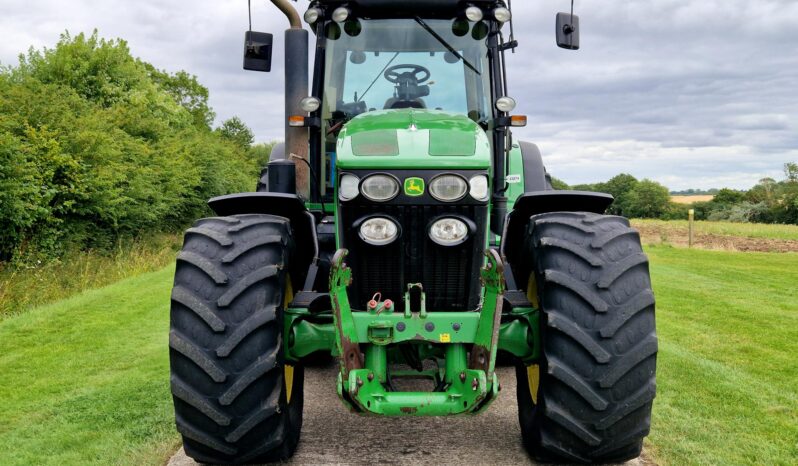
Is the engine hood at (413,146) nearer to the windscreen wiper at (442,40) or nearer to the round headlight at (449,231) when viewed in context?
the round headlight at (449,231)

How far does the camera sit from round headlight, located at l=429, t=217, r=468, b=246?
12.8 ft

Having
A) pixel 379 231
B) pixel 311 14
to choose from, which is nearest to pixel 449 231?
pixel 379 231

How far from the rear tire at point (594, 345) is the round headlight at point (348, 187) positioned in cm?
99

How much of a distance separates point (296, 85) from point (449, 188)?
168cm

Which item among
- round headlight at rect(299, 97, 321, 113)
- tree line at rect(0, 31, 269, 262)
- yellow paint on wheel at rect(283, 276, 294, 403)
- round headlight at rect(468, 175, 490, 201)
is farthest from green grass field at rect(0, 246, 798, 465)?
tree line at rect(0, 31, 269, 262)

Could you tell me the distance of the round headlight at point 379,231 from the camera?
12.8 feet

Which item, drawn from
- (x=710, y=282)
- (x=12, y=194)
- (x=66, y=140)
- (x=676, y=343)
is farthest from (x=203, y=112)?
(x=676, y=343)

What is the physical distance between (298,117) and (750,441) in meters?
3.58

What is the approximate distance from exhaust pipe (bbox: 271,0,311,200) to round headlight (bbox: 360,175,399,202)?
1.31m

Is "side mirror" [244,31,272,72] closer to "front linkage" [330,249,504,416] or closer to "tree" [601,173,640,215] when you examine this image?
"front linkage" [330,249,504,416]

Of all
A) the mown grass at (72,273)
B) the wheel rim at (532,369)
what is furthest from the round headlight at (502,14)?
the mown grass at (72,273)

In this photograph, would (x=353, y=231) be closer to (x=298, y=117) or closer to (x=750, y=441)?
(x=298, y=117)

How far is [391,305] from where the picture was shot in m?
3.68

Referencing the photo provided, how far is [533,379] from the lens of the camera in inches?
169
